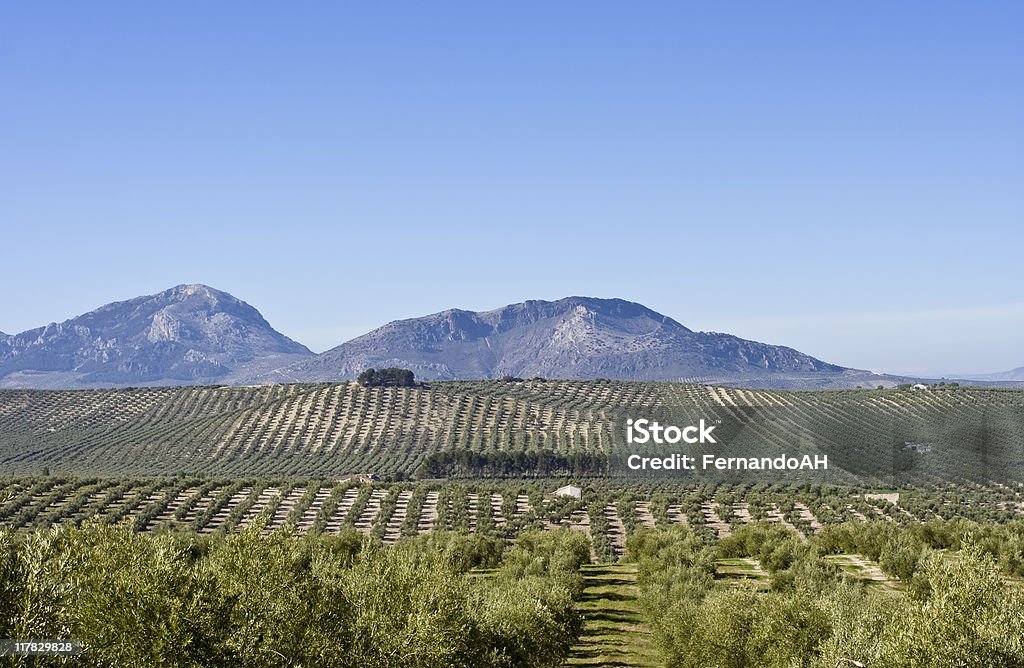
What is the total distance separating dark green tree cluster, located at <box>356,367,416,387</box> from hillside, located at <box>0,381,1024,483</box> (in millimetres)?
4919

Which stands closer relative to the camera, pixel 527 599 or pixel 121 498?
pixel 527 599

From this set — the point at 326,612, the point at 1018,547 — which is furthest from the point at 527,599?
the point at 1018,547

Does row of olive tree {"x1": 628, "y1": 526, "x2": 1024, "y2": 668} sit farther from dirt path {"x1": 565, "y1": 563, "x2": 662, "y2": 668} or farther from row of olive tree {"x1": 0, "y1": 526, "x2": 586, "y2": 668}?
row of olive tree {"x1": 0, "y1": 526, "x2": 586, "y2": 668}

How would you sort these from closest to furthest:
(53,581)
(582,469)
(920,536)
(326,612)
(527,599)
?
1. (53,581)
2. (326,612)
3. (527,599)
4. (920,536)
5. (582,469)

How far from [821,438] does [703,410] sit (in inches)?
1202

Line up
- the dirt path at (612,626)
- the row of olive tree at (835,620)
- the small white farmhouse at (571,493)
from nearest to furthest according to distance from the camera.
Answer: the row of olive tree at (835,620), the dirt path at (612,626), the small white farmhouse at (571,493)

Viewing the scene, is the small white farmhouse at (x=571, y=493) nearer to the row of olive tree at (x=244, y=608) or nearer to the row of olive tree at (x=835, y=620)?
the row of olive tree at (x=835, y=620)

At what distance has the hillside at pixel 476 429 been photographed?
122188 millimetres

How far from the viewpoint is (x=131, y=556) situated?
2567 centimetres


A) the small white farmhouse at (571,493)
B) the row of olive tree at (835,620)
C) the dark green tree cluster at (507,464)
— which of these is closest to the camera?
the row of olive tree at (835,620)

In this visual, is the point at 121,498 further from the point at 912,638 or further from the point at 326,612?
the point at 912,638

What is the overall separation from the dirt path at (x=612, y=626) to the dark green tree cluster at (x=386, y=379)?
128705 millimetres

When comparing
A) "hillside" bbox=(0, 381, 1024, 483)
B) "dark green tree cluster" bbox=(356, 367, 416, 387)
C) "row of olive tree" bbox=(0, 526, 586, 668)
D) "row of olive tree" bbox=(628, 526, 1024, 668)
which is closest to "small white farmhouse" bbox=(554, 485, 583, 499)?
"hillside" bbox=(0, 381, 1024, 483)

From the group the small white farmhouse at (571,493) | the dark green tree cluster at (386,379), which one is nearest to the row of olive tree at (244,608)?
the small white farmhouse at (571,493)
